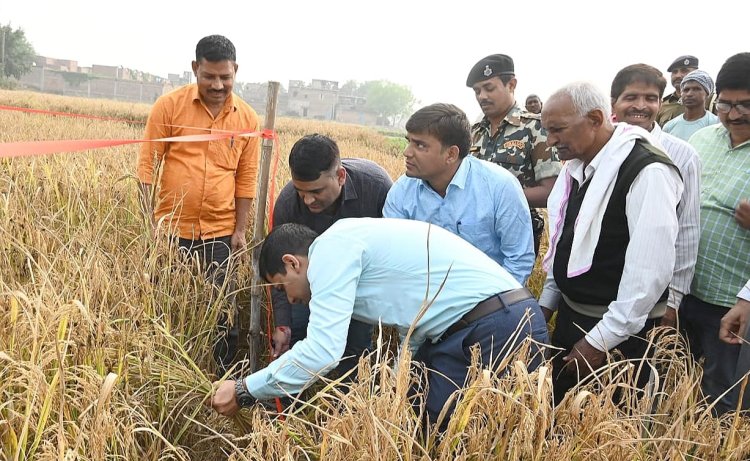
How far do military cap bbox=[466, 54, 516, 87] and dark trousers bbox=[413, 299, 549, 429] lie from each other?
1.66m

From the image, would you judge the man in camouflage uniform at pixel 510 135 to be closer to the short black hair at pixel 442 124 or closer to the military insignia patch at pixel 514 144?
the military insignia patch at pixel 514 144

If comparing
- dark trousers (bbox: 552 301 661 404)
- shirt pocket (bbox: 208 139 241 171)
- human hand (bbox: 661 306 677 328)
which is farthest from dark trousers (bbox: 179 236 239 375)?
human hand (bbox: 661 306 677 328)

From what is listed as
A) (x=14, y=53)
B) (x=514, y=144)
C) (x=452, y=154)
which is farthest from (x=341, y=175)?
(x=14, y=53)

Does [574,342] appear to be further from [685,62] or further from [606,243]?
[685,62]

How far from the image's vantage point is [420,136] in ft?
7.10

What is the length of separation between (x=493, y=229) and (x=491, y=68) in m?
1.19

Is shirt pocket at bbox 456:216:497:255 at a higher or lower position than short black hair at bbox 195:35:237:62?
lower

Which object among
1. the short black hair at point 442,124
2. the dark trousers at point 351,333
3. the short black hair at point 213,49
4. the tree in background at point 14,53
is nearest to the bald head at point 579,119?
the short black hair at point 442,124

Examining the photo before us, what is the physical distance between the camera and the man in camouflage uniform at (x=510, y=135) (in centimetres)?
288

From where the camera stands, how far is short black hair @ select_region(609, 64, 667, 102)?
2.55m

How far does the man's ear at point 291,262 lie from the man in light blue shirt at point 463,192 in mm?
698

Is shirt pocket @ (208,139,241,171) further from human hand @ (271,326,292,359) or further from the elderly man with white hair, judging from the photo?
the elderly man with white hair

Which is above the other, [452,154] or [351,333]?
[452,154]

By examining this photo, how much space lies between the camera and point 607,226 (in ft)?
6.15
